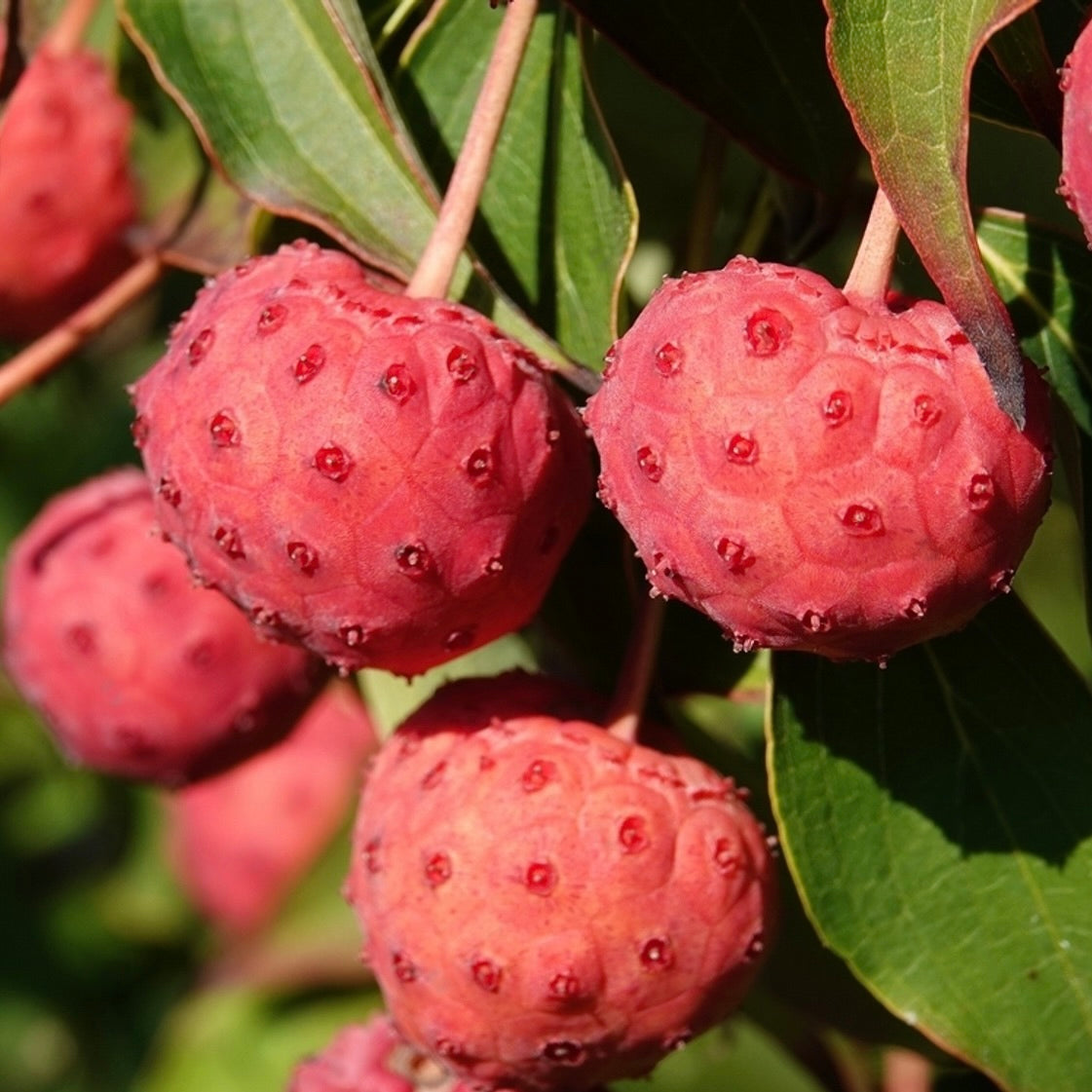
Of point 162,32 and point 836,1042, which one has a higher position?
point 162,32

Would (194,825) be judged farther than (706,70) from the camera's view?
Yes

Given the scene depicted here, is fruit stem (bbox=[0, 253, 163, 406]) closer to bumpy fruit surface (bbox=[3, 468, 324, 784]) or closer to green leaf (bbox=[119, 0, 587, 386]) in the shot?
bumpy fruit surface (bbox=[3, 468, 324, 784])

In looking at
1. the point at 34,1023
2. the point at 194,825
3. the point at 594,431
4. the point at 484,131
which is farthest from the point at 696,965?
the point at 34,1023

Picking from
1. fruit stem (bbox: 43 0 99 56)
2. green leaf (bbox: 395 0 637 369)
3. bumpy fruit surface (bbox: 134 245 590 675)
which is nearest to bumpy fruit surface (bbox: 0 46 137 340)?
fruit stem (bbox: 43 0 99 56)

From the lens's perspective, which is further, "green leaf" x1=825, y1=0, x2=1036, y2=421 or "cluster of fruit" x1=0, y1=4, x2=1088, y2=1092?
"cluster of fruit" x1=0, y1=4, x2=1088, y2=1092

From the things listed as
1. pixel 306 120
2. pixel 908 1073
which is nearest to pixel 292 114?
pixel 306 120

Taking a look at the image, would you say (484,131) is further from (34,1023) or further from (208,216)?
(34,1023)
